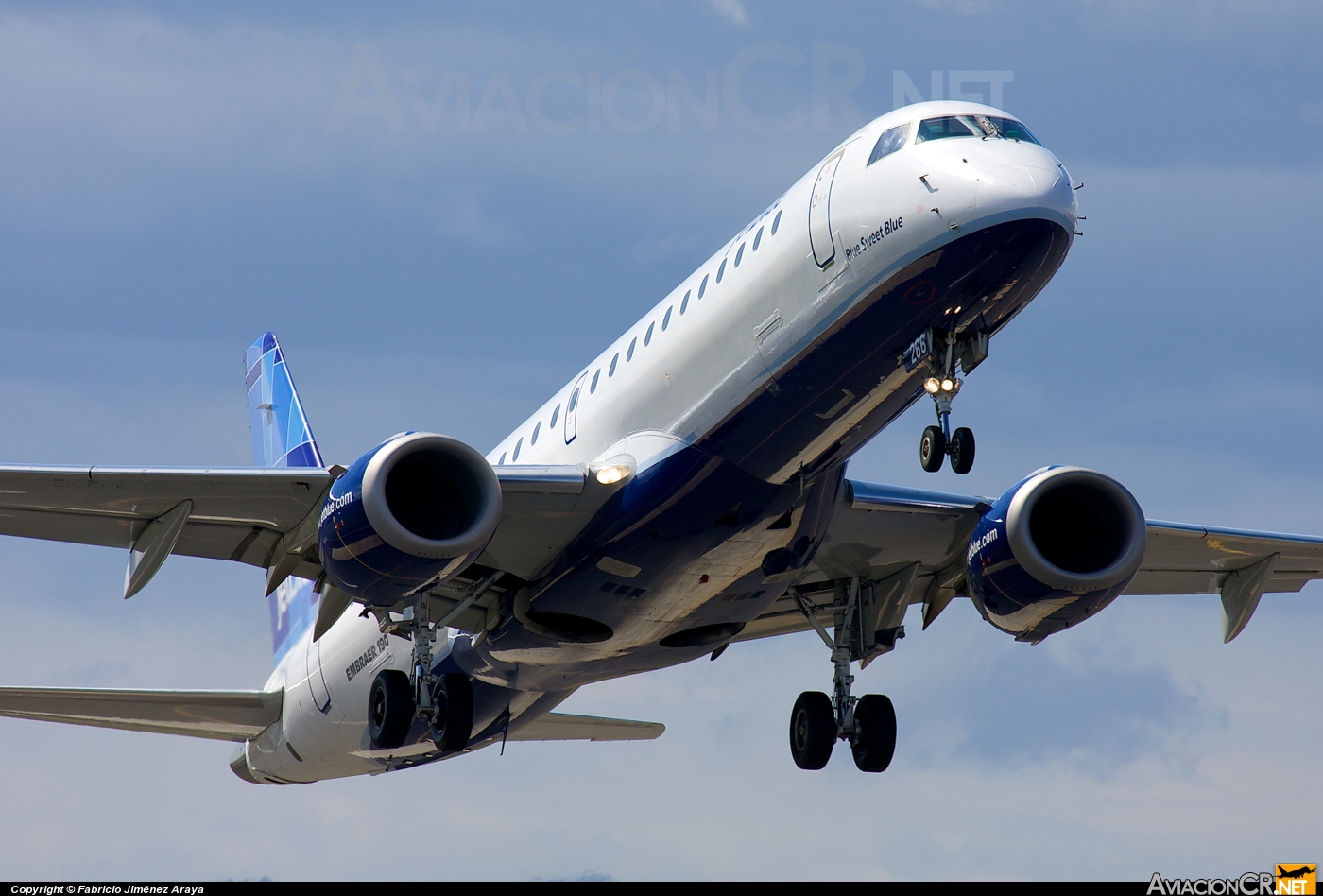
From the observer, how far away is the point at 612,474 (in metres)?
19.3

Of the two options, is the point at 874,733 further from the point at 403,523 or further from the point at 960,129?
the point at 960,129

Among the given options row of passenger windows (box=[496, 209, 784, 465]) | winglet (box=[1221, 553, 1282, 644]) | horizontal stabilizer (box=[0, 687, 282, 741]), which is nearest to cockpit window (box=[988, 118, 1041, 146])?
row of passenger windows (box=[496, 209, 784, 465])

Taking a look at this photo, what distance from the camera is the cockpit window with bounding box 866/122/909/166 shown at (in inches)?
678

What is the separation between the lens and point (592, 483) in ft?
63.8

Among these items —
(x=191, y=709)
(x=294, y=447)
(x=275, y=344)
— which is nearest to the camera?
(x=191, y=709)

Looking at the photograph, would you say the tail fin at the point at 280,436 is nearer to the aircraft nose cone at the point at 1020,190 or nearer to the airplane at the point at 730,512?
the airplane at the point at 730,512

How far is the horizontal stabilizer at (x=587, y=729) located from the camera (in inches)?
1099

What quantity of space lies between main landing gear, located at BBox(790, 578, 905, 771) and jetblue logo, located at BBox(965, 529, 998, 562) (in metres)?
2.31

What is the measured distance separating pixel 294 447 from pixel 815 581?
43.7 ft

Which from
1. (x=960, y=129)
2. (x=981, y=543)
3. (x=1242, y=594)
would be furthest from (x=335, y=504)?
(x=1242, y=594)

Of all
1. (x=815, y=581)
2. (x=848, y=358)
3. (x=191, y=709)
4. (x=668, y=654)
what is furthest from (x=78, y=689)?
(x=848, y=358)

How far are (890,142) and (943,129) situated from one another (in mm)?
616

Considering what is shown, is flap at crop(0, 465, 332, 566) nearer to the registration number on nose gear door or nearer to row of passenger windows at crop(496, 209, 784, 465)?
row of passenger windows at crop(496, 209, 784, 465)

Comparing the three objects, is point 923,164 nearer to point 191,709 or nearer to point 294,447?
point 191,709
